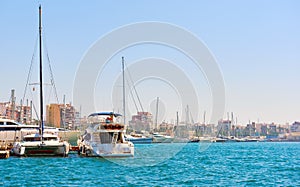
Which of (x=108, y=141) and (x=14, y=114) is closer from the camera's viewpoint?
(x=108, y=141)

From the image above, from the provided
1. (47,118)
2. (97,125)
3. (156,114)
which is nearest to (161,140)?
(156,114)

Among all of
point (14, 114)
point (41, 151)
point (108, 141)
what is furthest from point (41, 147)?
point (14, 114)

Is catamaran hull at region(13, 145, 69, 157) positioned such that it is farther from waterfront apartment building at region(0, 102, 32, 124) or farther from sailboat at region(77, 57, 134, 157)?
waterfront apartment building at region(0, 102, 32, 124)

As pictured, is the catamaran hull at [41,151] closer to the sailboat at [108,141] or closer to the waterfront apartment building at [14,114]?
the sailboat at [108,141]

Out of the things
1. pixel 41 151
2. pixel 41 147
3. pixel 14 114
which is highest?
pixel 14 114

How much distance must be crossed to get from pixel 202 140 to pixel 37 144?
429 feet

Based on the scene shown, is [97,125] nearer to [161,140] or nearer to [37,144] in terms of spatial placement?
[37,144]

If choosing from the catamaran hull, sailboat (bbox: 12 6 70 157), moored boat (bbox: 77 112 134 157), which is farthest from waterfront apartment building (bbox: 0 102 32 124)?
moored boat (bbox: 77 112 134 157)

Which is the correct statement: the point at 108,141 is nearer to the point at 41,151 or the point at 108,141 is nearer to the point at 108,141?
the point at 108,141

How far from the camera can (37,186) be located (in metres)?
29.4

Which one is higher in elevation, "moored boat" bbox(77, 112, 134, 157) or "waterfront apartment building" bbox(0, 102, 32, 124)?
"waterfront apartment building" bbox(0, 102, 32, 124)

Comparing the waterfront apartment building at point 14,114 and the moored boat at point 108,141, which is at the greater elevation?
the waterfront apartment building at point 14,114

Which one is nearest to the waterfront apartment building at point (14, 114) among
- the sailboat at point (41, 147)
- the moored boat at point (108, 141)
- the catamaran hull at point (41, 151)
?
the sailboat at point (41, 147)

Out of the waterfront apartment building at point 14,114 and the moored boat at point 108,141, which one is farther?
the waterfront apartment building at point 14,114
